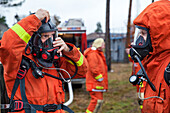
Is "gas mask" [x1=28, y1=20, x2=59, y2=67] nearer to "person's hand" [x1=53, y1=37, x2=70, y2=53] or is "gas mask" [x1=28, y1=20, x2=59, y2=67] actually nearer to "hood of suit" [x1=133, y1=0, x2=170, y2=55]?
"person's hand" [x1=53, y1=37, x2=70, y2=53]

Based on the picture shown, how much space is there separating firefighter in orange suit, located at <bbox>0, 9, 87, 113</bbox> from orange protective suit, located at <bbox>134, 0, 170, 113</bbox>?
94 centimetres

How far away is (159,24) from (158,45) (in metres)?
0.23

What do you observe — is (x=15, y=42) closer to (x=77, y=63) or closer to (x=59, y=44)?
(x=59, y=44)

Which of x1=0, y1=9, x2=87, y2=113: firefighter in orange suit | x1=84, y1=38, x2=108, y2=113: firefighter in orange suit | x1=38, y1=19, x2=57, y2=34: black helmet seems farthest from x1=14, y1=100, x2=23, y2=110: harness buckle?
x1=84, y1=38, x2=108, y2=113: firefighter in orange suit

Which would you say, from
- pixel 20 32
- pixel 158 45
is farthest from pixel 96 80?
pixel 20 32

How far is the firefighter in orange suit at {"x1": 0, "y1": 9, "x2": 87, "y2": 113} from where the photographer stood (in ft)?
6.91

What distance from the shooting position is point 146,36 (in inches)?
94.8

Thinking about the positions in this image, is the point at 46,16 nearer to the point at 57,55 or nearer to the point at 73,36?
the point at 57,55

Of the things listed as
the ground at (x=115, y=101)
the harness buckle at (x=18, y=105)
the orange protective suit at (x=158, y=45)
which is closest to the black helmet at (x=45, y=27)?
the harness buckle at (x=18, y=105)

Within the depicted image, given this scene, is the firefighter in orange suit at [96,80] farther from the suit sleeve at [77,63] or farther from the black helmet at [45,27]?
the black helmet at [45,27]

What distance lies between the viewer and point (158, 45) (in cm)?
220

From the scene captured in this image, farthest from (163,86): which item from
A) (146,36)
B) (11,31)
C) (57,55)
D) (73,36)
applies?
(73,36)

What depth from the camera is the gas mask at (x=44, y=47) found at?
2330mm

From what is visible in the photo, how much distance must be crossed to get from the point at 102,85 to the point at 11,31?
11.8ft
